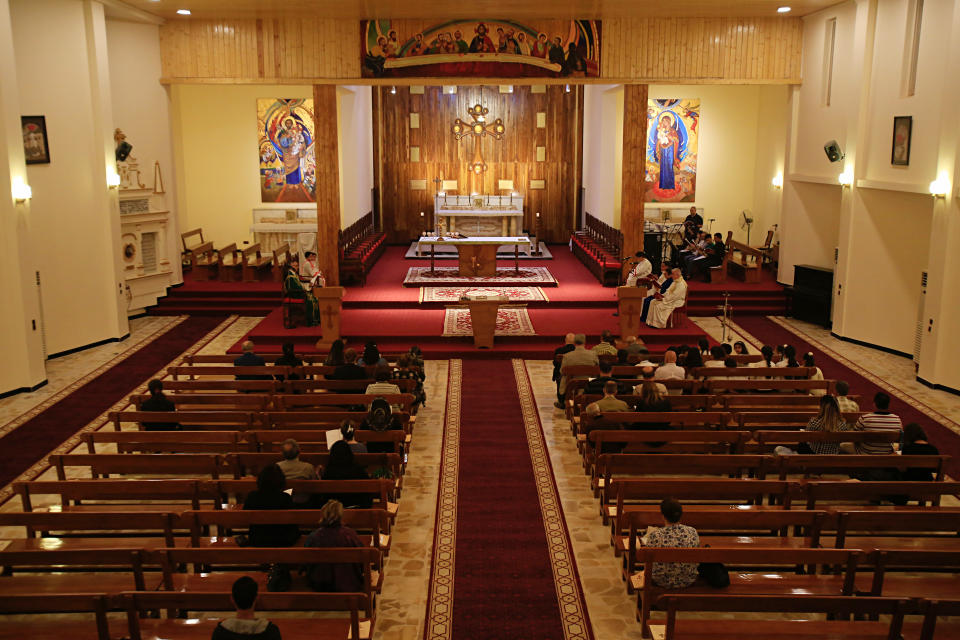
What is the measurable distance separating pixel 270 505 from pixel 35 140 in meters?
10.7

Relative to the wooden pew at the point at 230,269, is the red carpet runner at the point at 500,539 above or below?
below

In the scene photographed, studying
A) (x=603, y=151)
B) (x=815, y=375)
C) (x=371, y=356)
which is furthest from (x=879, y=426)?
(x=603, y=151)

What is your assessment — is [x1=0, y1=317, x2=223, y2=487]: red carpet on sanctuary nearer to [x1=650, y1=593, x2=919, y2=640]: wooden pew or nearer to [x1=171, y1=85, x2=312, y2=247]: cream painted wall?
[x1=171, y1=85, x2=312, y2=247]: cream painted wall

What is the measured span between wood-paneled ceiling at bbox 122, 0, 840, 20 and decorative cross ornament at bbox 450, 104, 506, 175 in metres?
8.72

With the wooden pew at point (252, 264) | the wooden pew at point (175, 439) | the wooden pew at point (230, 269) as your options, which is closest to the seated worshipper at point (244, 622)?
the wooden pew at point (175, 439)

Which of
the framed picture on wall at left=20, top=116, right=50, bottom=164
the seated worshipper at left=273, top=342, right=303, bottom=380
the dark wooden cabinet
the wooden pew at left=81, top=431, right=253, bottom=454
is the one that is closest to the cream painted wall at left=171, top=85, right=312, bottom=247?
the framed picture on wall at left=20, top=116, right=50, bottom=164

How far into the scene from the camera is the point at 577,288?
1889cm

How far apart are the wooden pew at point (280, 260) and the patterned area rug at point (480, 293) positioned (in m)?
3.25

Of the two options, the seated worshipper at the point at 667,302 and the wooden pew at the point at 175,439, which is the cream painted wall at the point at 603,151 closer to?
the seated worshipper at the point at 667,302

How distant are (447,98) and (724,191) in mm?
8704

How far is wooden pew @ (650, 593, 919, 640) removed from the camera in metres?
4.98

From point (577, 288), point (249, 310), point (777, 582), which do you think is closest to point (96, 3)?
point (249, 310)

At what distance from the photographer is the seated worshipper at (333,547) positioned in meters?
5.90

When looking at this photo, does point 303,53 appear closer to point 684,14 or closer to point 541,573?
point 684,14
